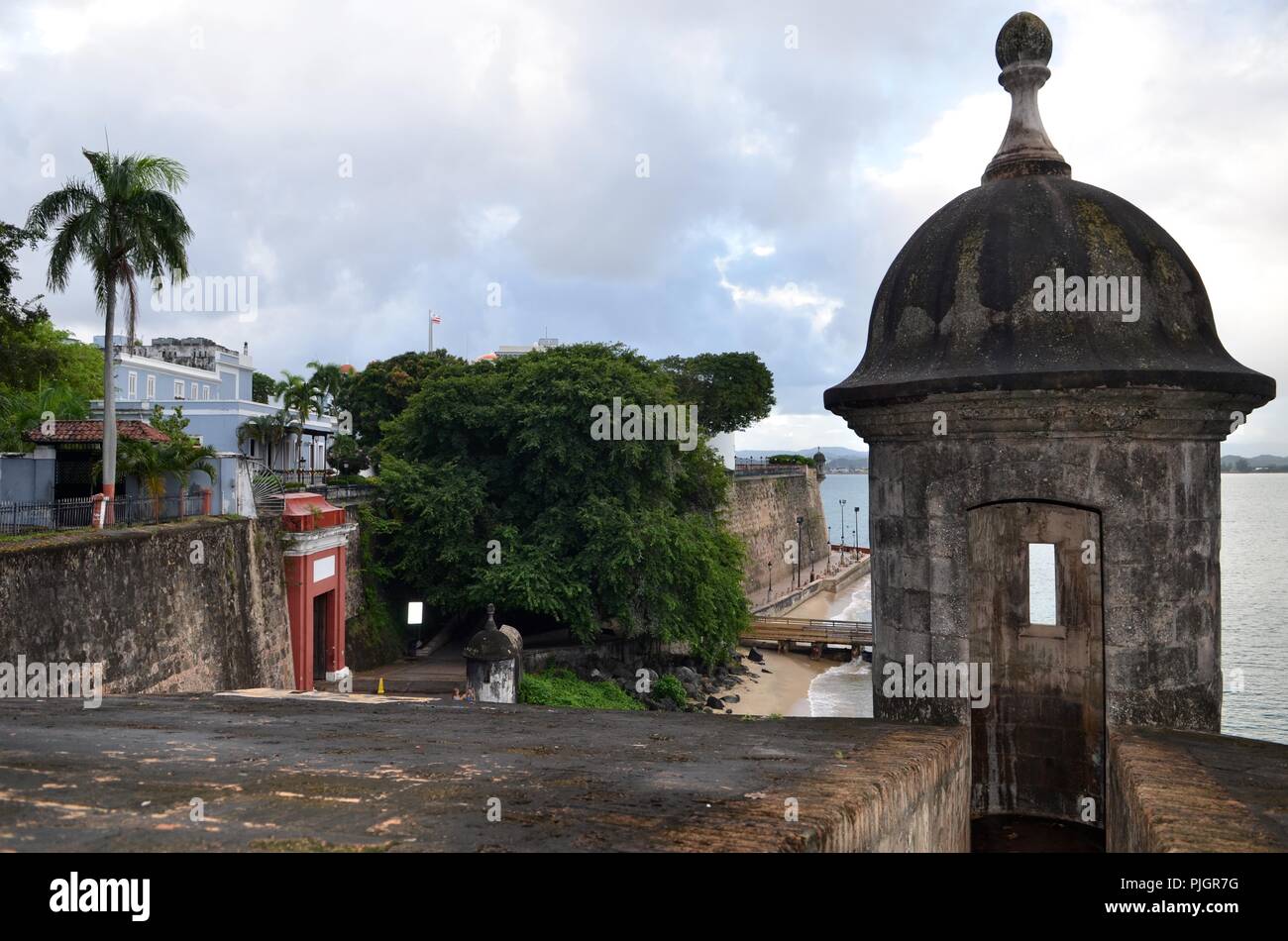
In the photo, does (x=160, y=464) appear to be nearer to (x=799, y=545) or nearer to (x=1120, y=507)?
(x=1120, y=507)

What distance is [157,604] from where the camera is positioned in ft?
57.6

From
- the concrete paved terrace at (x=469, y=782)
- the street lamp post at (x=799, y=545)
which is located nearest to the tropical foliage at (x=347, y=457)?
the street lamp post at (x=799, y=545)

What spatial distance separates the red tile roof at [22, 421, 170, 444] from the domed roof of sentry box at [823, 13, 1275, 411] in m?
21.2

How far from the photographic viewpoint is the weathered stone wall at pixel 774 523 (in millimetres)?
60781

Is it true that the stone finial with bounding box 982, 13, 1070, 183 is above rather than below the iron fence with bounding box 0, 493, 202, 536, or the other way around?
above

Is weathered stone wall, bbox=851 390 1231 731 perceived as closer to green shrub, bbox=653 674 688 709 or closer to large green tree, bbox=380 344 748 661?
large green tree, bbox=380 344 748 661

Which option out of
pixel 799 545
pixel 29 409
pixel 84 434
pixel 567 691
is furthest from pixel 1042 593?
pixel 29 409

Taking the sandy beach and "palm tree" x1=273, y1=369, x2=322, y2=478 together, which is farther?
"palm tree" x1=273, y1=369, x2=322, y2=478

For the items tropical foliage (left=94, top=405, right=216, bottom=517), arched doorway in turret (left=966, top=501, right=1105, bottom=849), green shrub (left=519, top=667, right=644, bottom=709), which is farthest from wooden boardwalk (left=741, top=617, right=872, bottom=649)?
arched doorway in turret (left=966, top=501, right=1105, bottom=849)

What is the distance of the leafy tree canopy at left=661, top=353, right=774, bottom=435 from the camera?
7075cm

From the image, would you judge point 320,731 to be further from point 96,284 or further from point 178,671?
point 96,284

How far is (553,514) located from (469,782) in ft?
87.2
